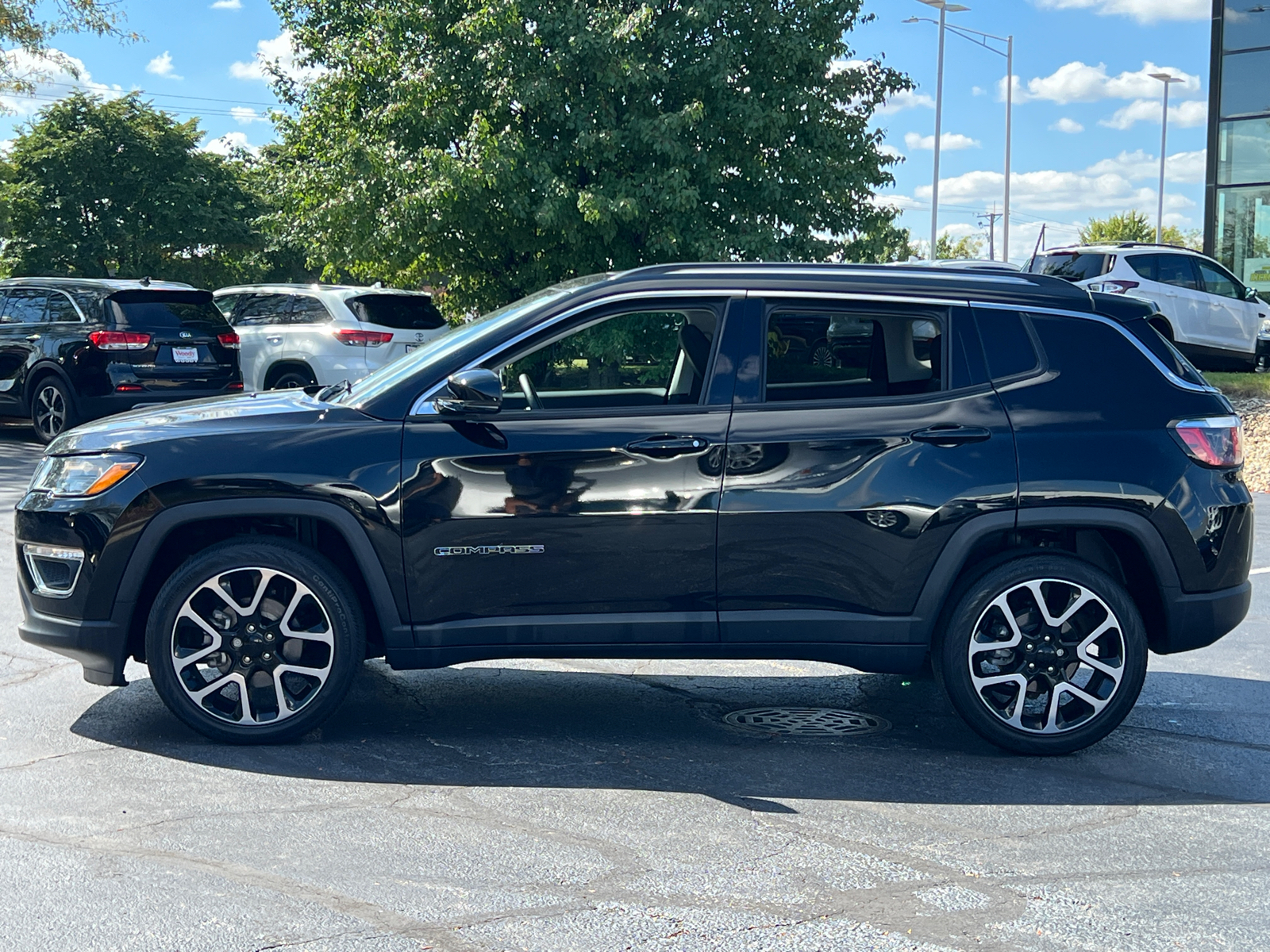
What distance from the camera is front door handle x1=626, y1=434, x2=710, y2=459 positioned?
Result: 16.2 feet

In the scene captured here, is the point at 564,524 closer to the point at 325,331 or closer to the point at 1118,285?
the point at 325,331

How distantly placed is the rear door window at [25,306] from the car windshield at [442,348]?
10909mm

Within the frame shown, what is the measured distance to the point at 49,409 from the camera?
581 inches

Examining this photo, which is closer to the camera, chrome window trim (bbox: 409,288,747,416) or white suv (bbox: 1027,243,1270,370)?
chrome window trim (bbox: 409,288,747,416)

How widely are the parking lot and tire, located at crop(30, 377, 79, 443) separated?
9.07 metres

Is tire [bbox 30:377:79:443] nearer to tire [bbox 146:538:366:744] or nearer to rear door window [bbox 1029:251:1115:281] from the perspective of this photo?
tire [bbox 146:538:366:744]

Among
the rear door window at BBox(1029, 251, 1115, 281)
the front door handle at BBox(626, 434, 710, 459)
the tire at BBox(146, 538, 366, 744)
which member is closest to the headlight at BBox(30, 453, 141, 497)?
the tire at BBox(146, 538, 366, 744)

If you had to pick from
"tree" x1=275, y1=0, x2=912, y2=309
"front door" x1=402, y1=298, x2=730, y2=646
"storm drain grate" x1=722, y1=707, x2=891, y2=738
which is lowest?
"storm drain grate" x1=722, y1=707, x2=891, y2=738

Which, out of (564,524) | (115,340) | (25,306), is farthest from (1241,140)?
(564,524)

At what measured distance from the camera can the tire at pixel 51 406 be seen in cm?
1450

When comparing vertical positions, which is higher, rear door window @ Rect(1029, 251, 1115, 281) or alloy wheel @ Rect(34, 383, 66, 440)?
rear door window @ Rect(1029, 251, 1115, 281)

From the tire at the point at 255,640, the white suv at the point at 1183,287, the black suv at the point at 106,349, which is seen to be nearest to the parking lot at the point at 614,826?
the tire at the point at 255,640

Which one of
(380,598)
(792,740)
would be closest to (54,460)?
(380,598)

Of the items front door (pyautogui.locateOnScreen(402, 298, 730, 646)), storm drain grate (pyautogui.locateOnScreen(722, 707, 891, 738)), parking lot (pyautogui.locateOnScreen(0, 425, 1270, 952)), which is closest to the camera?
parking lot (pyautogui.locateOnScreen(0, 425, 1270, 952))
